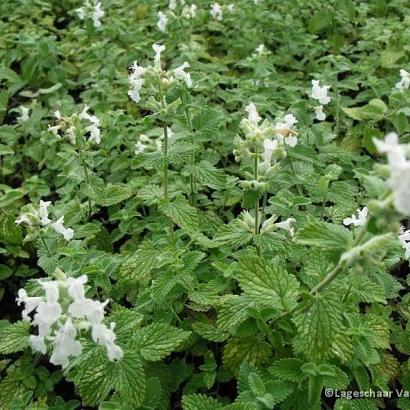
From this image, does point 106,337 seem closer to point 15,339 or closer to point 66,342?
point 66,342

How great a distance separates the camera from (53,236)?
7.16 feet

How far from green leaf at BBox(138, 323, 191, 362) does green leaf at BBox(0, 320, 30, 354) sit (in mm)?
404

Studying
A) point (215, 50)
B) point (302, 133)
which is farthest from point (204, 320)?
point (215, 50)

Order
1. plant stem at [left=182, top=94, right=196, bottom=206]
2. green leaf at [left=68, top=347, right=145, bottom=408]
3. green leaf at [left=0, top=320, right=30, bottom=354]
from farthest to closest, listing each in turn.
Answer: plant stem at [left=182, top=94, right=196, bottom=206]
green leaf at [left=0, top=320, right=30, bottom=354]
green leaf at [left=68, top=347, right=145, bottom=408]

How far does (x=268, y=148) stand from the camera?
5.83 feet

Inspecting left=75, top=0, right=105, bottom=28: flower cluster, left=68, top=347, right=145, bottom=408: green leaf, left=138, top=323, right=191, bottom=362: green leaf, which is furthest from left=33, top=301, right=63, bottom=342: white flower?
left=75, top=0, right=105, bottom=28: flower cluster

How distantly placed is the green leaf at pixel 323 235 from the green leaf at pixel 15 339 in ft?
3.27

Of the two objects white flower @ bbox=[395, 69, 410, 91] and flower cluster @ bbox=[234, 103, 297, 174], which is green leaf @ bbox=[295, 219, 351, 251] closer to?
flower cluster @ bbox=[234, 103, 297, 174]

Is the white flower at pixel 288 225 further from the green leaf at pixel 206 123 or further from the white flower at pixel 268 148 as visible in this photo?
the green leaf at pixel 206 123

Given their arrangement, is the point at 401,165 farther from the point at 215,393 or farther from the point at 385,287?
the point at 215,393

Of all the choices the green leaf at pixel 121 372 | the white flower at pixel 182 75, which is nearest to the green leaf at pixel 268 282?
the green leaf at pixel 121 372

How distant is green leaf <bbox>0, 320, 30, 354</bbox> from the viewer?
1785 millimetres

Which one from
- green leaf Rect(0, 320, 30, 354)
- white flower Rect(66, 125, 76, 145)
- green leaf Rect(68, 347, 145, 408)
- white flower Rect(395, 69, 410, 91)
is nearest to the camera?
green leaf Rect(68, 347, 145, 408)

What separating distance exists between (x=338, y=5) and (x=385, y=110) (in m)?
1.62
